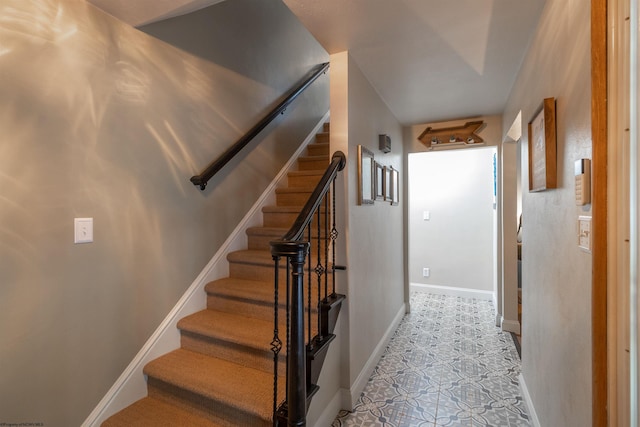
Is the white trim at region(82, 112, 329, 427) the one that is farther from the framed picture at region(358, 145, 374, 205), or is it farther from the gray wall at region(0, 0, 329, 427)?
the framed picture at region(358, 145, 374, 205)

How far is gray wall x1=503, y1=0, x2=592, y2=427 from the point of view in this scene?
39.2 inches

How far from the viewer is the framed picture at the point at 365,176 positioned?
80.9 inches

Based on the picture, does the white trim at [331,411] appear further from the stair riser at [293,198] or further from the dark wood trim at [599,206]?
the stair riser at [293,198]

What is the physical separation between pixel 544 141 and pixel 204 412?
2131 millimetres

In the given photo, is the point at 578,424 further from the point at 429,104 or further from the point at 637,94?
the point at 429,104

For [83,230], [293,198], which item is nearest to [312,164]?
[293,198]

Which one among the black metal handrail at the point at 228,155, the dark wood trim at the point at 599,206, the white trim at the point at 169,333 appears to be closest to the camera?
the dark wood trim at the point at 599,206

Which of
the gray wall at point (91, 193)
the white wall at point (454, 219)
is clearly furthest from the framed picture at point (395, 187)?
the gray wall at point (91, 193)

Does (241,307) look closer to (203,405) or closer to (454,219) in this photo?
(203,405)

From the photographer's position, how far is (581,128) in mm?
1008

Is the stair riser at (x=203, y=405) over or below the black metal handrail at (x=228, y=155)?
below

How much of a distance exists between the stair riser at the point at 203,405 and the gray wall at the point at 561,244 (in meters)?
1.26

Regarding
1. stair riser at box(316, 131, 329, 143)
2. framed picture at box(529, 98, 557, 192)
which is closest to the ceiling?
framed picture at box(529, 98, 557, 192)

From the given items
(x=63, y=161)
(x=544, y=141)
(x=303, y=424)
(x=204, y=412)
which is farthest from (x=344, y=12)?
(x=204, y=412)
